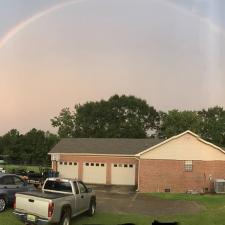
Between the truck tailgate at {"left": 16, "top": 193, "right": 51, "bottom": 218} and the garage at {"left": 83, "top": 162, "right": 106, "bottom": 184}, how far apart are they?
3040 cm

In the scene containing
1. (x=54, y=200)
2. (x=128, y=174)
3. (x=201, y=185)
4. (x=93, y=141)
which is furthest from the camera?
(x=93, y=141)

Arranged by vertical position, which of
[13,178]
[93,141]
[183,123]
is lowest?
[13,178]

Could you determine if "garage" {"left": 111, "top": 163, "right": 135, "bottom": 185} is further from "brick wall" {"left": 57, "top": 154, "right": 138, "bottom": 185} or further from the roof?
the roof

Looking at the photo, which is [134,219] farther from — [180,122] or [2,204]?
[180,122]

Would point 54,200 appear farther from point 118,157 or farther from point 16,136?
point 16,136

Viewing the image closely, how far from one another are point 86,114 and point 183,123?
22.9m

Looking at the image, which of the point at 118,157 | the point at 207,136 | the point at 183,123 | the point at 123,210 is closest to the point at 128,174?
the point at 118,157

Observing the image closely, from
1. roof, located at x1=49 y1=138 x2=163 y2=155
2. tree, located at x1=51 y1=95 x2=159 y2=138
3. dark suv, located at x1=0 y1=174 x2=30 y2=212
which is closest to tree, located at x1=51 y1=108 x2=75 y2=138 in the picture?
tree, located at x1=51 y1=95 x2=159 y2=138

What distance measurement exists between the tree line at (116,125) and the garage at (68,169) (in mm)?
44029

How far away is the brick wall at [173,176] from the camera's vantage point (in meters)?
40.8

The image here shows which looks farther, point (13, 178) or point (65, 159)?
point (65, 159)

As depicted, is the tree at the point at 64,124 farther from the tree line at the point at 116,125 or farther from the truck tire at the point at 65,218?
the truck tire at the point at 65,218

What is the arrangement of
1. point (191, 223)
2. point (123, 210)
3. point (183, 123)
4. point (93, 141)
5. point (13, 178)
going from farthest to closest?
point (183, 123) → point (93, 141) → point (123, 210) → point (13, 178) → point (191, 223)

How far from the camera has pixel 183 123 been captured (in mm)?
91062
